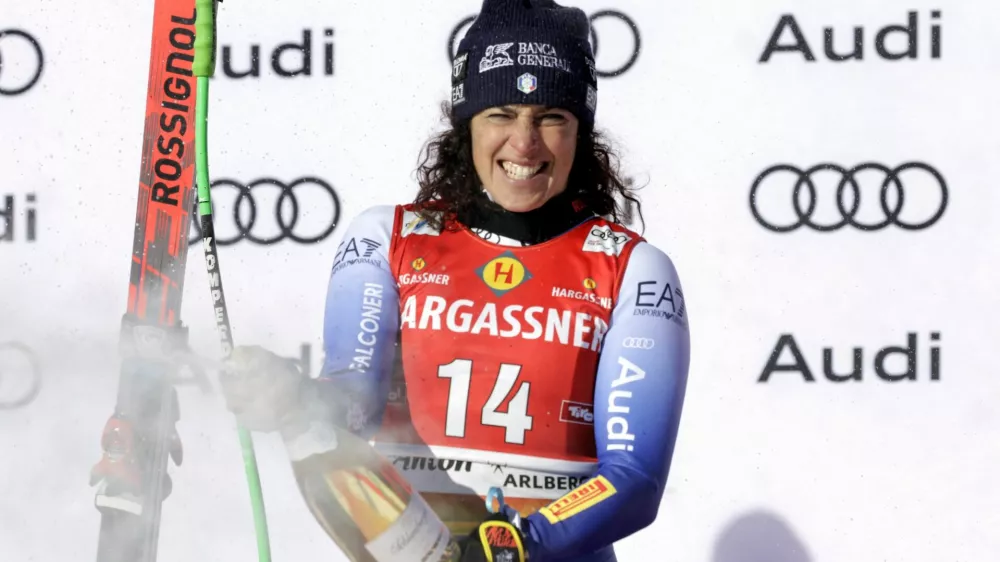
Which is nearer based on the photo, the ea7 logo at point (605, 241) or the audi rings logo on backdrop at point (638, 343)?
the audi rings logo on backdrop at point (638, 343)

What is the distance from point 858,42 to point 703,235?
0.72 meters

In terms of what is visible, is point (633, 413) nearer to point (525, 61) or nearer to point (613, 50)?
point (525, 61)

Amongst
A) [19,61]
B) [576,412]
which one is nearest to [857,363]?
[576,412]

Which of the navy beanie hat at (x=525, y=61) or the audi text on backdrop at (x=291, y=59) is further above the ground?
the audi text on backdrop at (x=291, y=59)

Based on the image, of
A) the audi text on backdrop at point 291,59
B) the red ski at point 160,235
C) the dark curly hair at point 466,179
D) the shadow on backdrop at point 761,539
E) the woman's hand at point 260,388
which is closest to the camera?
the woman's hand at point 260,388

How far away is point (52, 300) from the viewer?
3.85 m

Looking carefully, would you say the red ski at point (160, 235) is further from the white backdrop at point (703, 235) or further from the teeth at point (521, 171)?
the teeth at point (521, 171)

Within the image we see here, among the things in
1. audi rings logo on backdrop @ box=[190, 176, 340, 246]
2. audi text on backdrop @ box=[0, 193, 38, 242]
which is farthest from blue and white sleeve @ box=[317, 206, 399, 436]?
audi text on backdrop @ box=[0, 193, 38, 242]

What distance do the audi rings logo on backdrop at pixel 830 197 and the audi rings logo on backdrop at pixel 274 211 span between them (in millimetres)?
1291

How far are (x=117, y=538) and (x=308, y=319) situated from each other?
90 cm

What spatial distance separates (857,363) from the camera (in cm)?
364

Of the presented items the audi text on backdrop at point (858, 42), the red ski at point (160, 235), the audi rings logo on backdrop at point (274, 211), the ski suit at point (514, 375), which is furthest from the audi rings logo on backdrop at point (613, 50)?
the ski suit at point (514, 375)

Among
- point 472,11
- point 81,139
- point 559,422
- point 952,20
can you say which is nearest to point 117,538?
point 81,139

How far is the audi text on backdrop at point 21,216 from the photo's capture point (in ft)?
12.7
